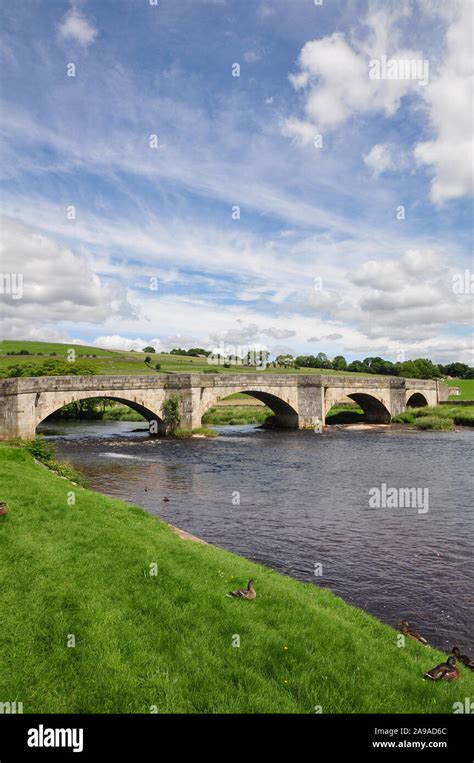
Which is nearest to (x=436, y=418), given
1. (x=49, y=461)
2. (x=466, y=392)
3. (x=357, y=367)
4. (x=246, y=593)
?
(x=466, y=392)

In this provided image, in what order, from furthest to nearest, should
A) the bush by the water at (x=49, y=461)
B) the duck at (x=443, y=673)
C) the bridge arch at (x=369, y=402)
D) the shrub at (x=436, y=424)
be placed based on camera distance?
the bridge arch at (x=369, y=402) → the shrub at (x=436, y=424) → the bush by the water at (x=49, y=461) → the duck at (x=443, y=673)

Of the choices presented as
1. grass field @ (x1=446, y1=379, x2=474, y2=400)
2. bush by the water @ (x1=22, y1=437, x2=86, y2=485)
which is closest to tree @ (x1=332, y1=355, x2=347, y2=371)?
grass field @ (x1=446, y1=379, x2=474, y2=400)

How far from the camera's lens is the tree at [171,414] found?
168 ft

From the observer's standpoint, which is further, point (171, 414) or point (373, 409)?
point (373, 409)

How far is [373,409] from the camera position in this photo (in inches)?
2896

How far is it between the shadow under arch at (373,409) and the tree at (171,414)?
86.9 ft

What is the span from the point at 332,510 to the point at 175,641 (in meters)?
15.3

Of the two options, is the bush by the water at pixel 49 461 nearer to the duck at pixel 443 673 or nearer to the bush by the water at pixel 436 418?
the duck at pixel 443 673

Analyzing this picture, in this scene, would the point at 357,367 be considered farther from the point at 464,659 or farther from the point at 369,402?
the point at 464,659

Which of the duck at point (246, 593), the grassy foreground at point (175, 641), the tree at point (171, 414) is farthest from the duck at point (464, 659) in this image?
the tree at point (171, 414)

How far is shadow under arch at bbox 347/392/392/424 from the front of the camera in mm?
70188
